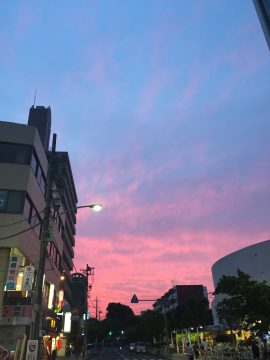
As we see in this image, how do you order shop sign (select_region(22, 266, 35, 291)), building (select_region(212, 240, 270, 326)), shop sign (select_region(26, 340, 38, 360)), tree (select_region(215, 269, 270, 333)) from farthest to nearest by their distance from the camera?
building (select_region(212, 240, 270, 326))
tree (select_region(215, 269, 270, 333))
shop sign (select_region(22, 266, 35, 291))
shop sign (select_region(26, 340, 38, 360))

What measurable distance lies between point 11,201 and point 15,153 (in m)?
4.18

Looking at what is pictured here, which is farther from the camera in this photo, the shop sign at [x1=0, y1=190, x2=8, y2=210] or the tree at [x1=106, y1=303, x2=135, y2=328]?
the tree at [x1=106, y1=303, x2=135, y2=328]

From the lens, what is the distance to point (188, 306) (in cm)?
6738

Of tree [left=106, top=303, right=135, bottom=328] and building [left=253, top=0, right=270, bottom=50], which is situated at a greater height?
building [left=253, top=0, right=270, bottom=50]

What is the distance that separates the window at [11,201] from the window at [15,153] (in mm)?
2739

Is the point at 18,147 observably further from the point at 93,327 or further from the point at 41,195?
the point at 93,327

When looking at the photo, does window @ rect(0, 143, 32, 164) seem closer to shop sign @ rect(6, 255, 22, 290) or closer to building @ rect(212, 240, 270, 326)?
shop sign @ rect(6, 255, 22, 290)

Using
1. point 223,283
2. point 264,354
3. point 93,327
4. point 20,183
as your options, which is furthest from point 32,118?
point 93,327

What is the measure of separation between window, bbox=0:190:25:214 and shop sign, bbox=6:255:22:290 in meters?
3.51

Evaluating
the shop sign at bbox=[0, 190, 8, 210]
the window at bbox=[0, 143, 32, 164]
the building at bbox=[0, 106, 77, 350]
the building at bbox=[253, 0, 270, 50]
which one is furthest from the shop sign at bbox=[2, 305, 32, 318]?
the building at bbox=[253, 0, 270, 50]

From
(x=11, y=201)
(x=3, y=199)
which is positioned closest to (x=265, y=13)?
(x=11, y=201)

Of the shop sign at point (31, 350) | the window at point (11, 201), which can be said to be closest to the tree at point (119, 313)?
the window at point (11, 201)

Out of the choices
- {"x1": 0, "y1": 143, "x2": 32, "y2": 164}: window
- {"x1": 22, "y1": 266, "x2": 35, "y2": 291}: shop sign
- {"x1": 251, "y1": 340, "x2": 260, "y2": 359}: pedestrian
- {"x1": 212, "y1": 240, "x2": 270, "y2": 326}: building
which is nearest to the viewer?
{"x1": 22, "y1": 266, "x2": 35, "y2": 291}: shop sign

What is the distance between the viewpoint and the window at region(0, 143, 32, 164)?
1144 inches
